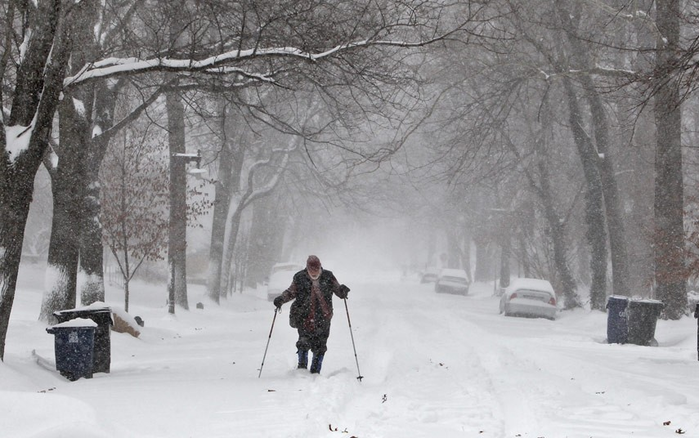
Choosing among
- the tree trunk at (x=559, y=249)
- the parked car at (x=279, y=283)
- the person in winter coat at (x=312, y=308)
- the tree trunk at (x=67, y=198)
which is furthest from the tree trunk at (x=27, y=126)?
the parked car at (x=279, y=283)

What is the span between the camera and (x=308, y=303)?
11.0 m

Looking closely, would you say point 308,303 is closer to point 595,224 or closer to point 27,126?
point 27,126

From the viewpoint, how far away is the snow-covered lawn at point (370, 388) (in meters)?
6.96

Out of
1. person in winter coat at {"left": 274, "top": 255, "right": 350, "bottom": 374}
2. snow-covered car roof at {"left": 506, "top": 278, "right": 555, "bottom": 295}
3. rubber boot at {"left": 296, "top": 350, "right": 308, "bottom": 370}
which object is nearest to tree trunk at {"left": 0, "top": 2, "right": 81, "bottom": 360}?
person in winter coat at {"left": 274, "top": 255, "right": 350, "bottom": 374}

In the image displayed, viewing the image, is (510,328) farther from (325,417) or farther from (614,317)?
(325,417)

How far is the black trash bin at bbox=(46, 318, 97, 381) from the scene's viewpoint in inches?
411

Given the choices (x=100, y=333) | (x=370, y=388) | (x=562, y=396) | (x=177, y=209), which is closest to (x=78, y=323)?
→ (x=100, y=333)

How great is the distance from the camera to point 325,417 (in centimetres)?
750

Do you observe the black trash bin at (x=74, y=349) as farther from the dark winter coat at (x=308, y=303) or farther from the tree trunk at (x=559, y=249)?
the tree trunk at (x=559, y=249)

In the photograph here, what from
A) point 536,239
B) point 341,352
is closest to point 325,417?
point 341,352

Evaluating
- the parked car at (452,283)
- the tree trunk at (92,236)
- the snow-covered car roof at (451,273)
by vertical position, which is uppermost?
the tree trunk at (92,236)

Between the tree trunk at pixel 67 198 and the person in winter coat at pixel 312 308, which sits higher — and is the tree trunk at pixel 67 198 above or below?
above

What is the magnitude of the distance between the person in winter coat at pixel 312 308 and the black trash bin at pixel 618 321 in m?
7.53

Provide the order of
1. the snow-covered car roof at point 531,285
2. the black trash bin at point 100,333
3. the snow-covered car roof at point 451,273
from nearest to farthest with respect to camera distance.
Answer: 1. the black trash bin at point 100,333
2. the snow-covered car roof at point 531,285
3. the snow-covered car roof at point 451,273
